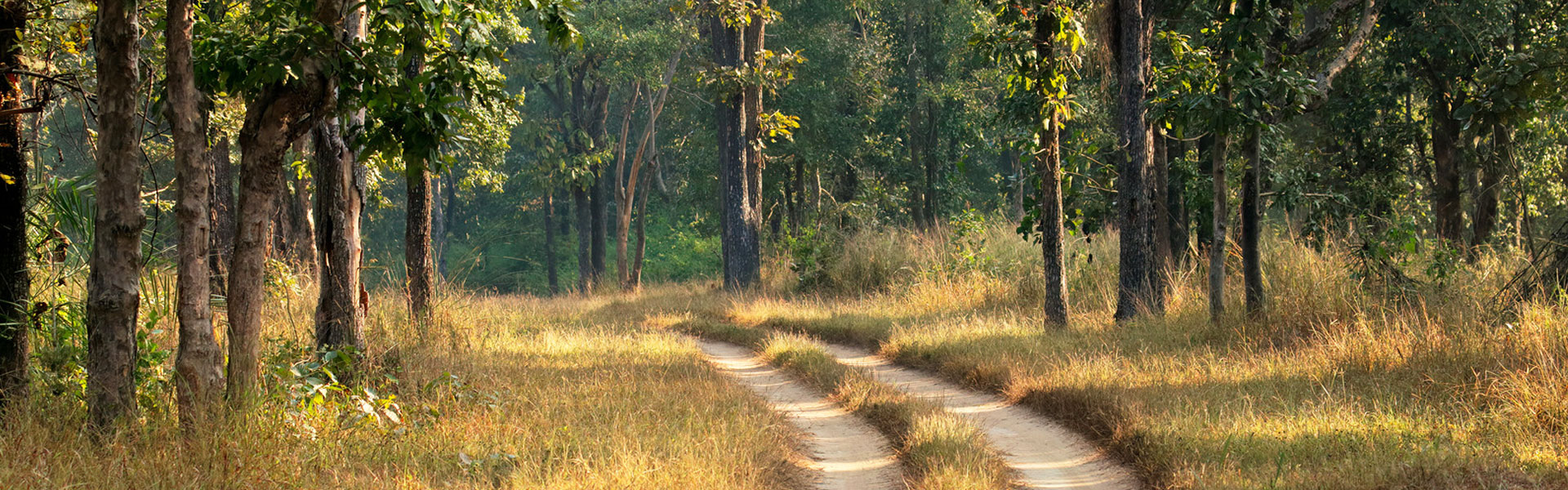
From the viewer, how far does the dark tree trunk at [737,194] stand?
1953 centimetres

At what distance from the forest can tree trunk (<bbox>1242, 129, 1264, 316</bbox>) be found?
4cm

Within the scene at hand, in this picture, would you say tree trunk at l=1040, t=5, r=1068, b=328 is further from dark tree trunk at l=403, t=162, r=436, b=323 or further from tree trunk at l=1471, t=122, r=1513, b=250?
tree trunk at l=1471, t=122, r=1513, b=250

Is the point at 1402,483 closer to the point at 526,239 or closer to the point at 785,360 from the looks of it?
the point at 785,360

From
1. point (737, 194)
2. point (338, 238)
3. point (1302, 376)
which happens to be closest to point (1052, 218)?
point (1302, 376)

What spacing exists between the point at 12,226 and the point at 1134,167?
1009cm

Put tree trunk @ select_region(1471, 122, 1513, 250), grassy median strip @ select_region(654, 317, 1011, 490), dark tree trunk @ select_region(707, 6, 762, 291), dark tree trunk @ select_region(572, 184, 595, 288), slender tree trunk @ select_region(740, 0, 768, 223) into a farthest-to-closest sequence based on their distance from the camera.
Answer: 1. dark tree trunk @ select_region(572, 184, 595, 288)
2. dark tree trunk @ select_region(707, 6, 762, 291)
3. slender tree trunk @ select_region(740, 0, 768, 223)
4. tree trunk @ select_region(1471, 122, 1513, 250)
5. grassy median strip @ select_region(654, 317, 1011, 490)

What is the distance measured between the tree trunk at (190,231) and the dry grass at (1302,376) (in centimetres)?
527

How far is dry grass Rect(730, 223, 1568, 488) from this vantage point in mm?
5244

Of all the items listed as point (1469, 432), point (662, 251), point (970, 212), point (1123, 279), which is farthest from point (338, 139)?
point (662, 251)

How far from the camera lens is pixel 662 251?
44562 millimetres

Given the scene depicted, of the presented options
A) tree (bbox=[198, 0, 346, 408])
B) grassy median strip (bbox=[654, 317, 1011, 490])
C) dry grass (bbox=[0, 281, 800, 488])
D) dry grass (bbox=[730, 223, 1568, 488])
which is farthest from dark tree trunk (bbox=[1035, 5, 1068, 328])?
tree (bbox=[198, 0, 346, 408])

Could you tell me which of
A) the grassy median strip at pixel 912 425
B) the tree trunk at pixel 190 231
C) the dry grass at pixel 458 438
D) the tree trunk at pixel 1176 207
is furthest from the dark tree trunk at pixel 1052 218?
the tree trunk at pixel 190 231

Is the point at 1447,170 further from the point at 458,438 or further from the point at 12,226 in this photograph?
the point at 12,226

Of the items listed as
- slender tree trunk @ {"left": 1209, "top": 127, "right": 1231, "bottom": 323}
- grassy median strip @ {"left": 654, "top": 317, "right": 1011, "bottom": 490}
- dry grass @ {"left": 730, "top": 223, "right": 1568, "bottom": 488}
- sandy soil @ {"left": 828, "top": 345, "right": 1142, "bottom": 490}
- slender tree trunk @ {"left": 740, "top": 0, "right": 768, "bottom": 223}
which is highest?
slender tree trunk @ {"left": 740, "top": 0, "right": 768, "bottom": 223}
